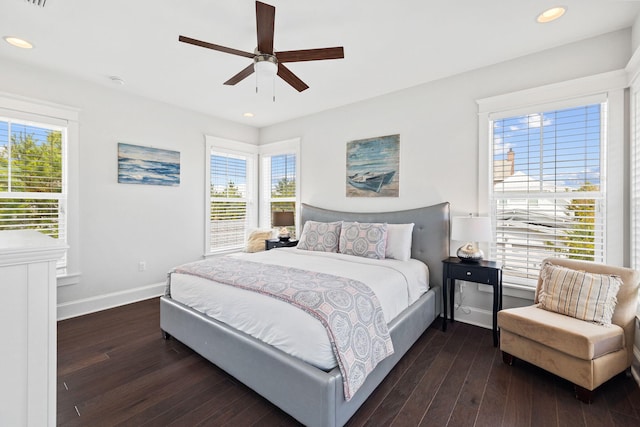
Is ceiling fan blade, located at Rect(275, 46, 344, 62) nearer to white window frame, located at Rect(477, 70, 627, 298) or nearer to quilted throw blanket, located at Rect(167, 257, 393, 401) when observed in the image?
quilted throw blanket, located at Rect(167, 257, 393, 401)

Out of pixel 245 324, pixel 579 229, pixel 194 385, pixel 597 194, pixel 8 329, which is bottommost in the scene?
pixel 194 385

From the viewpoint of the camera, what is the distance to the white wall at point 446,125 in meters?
Result: 2.62

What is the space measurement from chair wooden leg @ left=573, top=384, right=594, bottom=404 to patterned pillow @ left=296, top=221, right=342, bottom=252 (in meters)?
2.32

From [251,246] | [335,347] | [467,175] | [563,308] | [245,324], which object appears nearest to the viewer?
[335,347]

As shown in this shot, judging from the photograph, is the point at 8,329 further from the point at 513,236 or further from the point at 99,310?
the point at 513,236

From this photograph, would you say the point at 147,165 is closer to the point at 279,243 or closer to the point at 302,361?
the point at 279,243


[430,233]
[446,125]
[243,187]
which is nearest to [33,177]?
[243,187]

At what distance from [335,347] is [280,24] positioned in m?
2.41

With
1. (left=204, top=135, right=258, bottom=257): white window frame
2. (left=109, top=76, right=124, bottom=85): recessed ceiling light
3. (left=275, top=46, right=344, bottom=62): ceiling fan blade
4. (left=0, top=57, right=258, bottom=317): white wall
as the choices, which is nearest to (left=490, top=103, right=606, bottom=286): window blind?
(left=275, top=46, right=344, bottom=62): ceiling fan blade

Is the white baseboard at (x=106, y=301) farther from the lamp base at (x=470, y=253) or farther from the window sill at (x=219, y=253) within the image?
the lamp base at (x=470, y=253)

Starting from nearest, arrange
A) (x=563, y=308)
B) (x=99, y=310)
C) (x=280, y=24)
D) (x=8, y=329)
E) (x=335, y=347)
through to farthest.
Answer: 1. (x=8, y=329)
2. (x=335, y=347)
3. (x=563, y=308)
4. (x=280, y=24)
5. (x=99, y=310)

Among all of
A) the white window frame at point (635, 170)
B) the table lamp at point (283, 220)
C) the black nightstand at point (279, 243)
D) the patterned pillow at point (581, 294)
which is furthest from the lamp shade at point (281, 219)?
the white window frame at point (635, 170)

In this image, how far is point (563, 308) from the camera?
86.2 inches

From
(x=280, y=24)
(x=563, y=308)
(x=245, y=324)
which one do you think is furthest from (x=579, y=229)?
(x=280, y=24)
